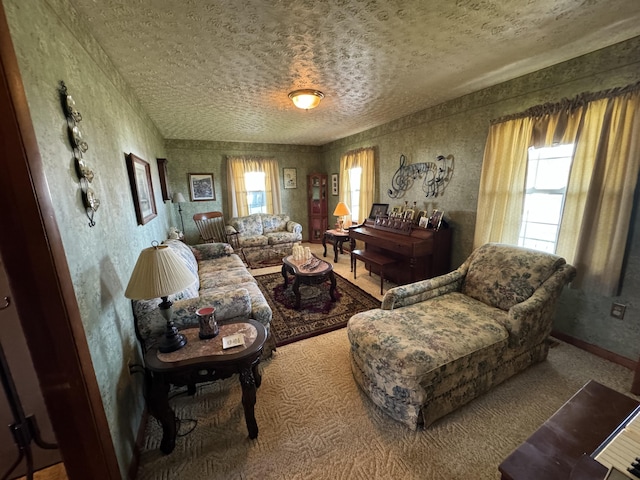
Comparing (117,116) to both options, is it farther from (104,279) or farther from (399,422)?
(399,422)

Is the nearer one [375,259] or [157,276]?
[157,276]

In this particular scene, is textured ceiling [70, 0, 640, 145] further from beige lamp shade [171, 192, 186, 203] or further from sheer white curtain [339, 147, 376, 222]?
beige lamp shade [171, 192, 186, 203]

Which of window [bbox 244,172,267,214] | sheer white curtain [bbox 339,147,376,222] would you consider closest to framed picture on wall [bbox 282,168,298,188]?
window [bbox 244,172,267,214]

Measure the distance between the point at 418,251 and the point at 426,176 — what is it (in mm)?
1170

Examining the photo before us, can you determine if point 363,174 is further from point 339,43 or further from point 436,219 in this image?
point 339,43

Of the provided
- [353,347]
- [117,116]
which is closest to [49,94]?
[117,116]

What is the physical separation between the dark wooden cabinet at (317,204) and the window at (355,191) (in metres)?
0.99

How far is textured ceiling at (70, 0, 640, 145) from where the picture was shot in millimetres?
1439

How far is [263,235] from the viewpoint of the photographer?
17.3 ft

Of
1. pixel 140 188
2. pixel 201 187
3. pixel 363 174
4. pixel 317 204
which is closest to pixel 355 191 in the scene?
pixel 363 174

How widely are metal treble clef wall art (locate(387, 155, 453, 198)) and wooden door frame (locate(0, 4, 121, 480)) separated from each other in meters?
3.57

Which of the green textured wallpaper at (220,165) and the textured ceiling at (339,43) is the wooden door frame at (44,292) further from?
the green textured wallpaper at (220,165)

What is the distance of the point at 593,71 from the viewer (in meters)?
1.98

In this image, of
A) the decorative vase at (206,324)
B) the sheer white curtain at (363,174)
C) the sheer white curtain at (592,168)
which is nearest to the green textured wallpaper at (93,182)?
the decorative vase at (206,324)
